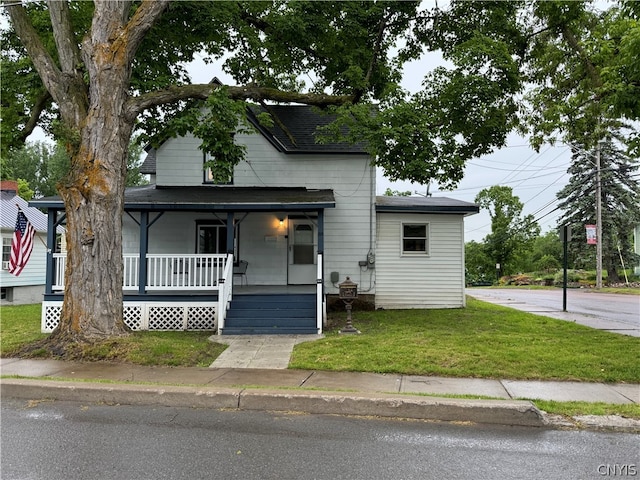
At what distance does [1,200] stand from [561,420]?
80.9ft

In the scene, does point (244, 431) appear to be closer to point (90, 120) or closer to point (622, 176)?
point (90, 120)

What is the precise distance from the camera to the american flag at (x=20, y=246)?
11180mm

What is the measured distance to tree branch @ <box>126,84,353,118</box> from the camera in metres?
9.16

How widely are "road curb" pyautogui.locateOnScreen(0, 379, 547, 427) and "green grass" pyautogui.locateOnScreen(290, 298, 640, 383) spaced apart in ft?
5.37

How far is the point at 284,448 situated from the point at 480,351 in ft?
15.8

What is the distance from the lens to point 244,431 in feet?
14.7

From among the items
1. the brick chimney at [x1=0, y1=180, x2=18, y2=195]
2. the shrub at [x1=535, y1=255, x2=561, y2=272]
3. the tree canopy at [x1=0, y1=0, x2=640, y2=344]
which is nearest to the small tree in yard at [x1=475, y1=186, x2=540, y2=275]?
the shrub at [x1=535, y1=255, x2=561, y2=272]

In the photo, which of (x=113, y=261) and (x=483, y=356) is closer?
(x=483, y=356)

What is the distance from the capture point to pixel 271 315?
418 inches

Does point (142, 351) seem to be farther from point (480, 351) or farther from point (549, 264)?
point (549, 264)

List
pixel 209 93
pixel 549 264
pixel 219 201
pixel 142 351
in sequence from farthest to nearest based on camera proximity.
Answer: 1. pixel 549 264
2. pixel 219 201
3. pixel 209 93
4. pixel 142 351

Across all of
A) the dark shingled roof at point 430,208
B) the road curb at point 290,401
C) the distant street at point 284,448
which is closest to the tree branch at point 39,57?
the road curb at point 290,401

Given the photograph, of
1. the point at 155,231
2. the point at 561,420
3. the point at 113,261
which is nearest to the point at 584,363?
the point at 561,420

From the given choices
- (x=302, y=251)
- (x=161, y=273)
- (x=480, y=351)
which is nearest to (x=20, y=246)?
(x=161, y=273)
